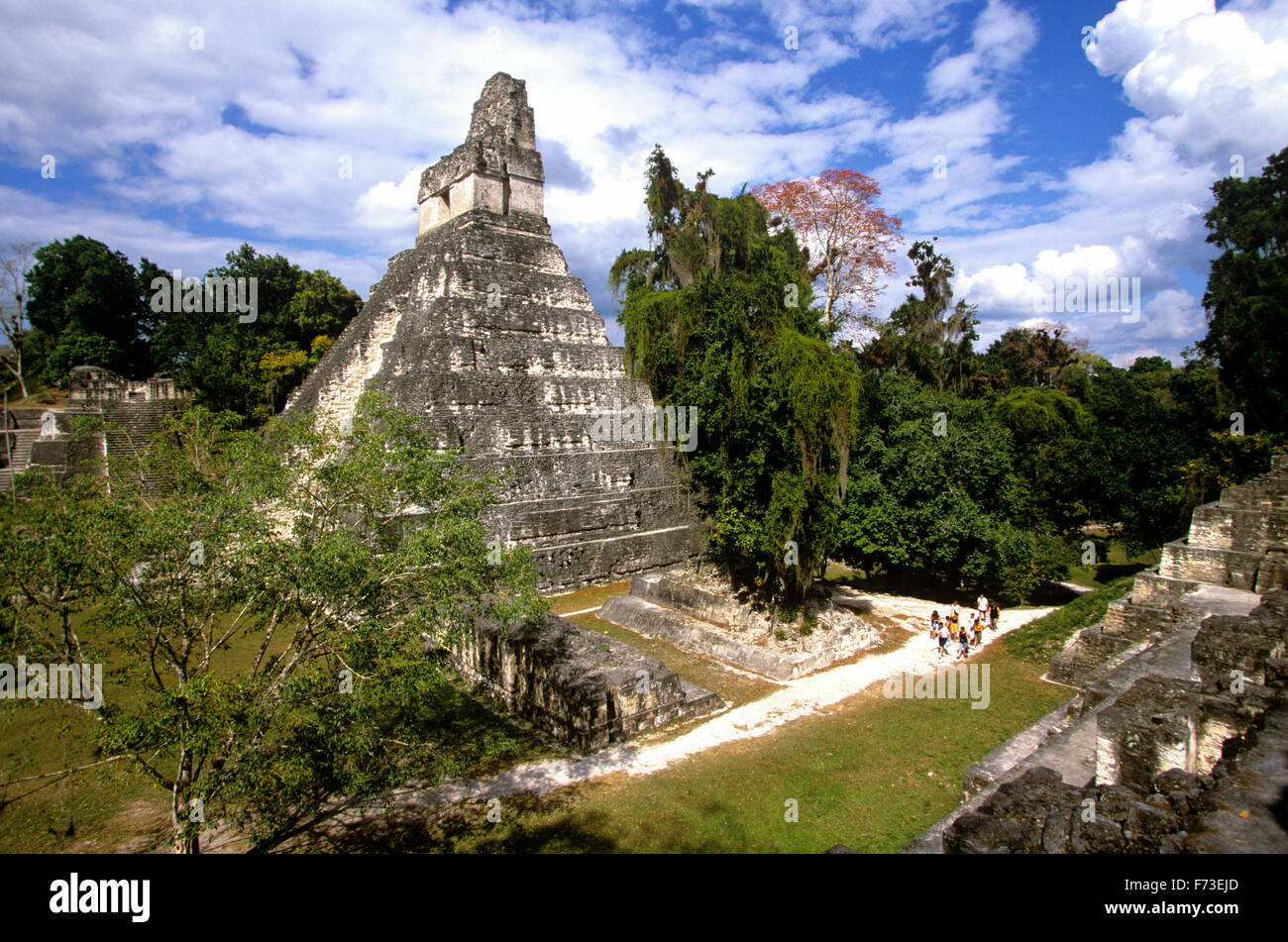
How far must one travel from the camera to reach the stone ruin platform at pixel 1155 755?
15.7 feet

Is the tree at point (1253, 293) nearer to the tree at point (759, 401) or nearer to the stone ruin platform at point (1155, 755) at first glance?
the stone ruin platform at point (1155, 755)

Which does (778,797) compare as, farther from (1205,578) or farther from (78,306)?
(78,306)

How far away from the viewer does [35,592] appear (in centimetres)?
497

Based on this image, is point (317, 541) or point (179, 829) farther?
point (317, 541)

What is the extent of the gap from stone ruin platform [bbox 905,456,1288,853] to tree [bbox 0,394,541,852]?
5.23 meters

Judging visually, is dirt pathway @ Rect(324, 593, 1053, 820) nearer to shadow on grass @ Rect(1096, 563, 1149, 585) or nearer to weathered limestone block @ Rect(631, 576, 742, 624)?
weathered limestone block @ Rect(631, 576, 742, 624)

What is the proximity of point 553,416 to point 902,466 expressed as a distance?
1012cm

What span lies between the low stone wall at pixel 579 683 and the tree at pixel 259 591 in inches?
107

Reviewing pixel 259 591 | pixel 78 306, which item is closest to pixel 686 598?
pixel 259 591

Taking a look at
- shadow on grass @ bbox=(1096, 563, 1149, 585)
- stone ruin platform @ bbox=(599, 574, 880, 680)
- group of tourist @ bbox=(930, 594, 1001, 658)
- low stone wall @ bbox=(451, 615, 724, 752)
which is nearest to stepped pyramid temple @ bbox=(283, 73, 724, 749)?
stone ruin platform @ bbox=(599, 574, 880, 680)

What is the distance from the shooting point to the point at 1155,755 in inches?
247

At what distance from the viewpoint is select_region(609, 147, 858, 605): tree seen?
41.2 feet
